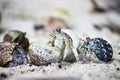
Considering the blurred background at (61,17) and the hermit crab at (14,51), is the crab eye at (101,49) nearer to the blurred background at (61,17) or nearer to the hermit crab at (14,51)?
the hermit crab at (14,51)

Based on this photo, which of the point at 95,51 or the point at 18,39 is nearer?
the point at 95,51

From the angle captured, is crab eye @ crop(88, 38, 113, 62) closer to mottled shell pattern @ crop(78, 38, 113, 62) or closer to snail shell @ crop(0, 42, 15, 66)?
mottled shell pattern @ crop(78, 38, 113, 62)

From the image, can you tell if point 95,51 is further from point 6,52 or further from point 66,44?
point 6,52

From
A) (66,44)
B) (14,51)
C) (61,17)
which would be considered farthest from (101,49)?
(61,17)

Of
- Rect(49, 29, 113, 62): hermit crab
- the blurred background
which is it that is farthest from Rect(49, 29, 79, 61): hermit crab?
the blurred background

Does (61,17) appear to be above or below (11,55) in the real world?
above

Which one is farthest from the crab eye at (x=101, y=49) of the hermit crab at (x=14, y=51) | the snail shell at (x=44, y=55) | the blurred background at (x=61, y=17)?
the blurred background at (x=61, y=17)
